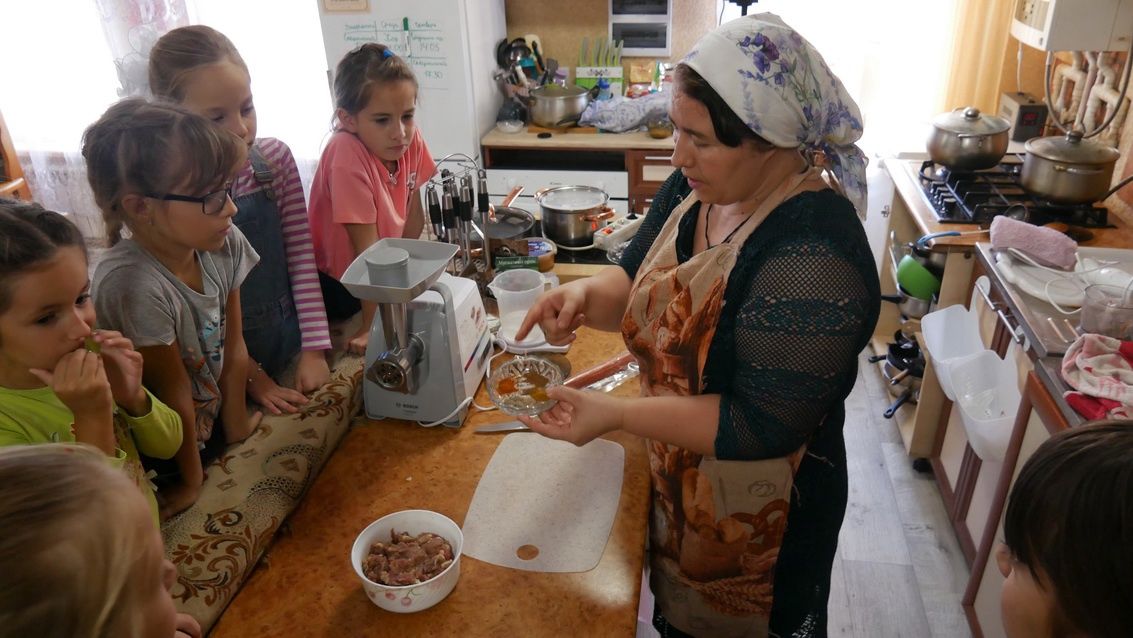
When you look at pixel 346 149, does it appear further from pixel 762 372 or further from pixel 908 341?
pixel 908 341

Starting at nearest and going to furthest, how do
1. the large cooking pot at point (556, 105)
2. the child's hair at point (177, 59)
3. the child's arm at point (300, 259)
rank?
the child's hair at point (177, 59) → the child's arm at point (300, 259) → the large cooking pot at point (556, 105)

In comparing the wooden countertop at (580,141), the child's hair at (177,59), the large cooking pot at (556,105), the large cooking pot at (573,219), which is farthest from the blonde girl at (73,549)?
the large cooking pot at (556,105)

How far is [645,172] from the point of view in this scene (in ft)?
11.8

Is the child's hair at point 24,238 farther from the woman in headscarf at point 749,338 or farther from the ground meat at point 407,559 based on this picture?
the woman in headscarf at point 749,338

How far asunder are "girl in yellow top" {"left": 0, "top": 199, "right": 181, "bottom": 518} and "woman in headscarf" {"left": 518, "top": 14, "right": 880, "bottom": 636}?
1.97 feet

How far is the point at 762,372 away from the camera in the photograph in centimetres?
105

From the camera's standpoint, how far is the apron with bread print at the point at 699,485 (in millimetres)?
1168

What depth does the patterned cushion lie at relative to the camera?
1.06 metres

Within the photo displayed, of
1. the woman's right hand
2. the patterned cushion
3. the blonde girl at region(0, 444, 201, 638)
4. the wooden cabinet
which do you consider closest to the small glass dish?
the woman's right hand

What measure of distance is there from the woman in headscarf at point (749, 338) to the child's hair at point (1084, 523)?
33 cm

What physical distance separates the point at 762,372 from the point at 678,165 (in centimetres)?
33

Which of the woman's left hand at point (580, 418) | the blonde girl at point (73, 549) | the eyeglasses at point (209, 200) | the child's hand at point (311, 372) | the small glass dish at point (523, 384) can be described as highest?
the eyeglasses at point (209, 200)

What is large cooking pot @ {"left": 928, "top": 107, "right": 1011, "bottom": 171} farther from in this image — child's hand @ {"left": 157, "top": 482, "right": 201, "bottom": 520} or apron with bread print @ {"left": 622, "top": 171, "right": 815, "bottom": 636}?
child's hand @ {"left": 157, "top": 482, "right": 201, "bottom": 520}

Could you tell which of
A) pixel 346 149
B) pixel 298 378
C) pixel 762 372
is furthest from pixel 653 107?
pixel 762 372
